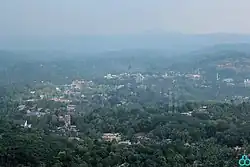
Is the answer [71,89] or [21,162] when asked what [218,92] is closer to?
[71,89]

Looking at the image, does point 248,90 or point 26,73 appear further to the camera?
point 26,73

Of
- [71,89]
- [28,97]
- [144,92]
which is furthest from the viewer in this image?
[71,89]

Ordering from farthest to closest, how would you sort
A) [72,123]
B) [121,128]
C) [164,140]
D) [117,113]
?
[117,113] → [72,123] → [121,128] → [164,140]

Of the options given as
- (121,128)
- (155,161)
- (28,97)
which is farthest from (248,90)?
(155,161)

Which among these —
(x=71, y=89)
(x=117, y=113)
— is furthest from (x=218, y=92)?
(x=117, y=113)

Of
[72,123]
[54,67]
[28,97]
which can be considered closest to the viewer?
[72,123]

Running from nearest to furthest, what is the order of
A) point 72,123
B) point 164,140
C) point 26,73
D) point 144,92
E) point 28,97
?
point 164,140 < point 72,123 < point 28,97 < point 144,92 < point 26,73

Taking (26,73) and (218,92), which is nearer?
(218,92)

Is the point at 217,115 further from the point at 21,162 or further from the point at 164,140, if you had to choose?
the point at 21,162

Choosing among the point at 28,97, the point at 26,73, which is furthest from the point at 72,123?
the point at 26,73
